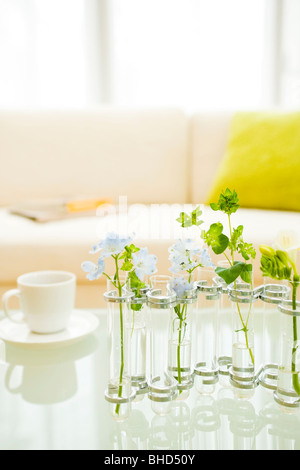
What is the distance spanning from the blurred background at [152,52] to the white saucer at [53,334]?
210 centimetres

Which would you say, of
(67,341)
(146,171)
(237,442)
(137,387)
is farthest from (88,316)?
(146,171)

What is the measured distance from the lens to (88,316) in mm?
932

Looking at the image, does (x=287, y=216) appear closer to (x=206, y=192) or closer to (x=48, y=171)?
(x=206, y=192)

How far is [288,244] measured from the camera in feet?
2.05

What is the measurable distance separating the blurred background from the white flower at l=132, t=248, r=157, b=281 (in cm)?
230

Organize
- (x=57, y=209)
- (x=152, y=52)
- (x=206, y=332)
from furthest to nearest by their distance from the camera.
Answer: (x=152, y=52), (x=57, y=209), (x=206, y=332)

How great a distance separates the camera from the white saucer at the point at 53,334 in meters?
0.80

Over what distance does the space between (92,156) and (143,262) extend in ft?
4.84

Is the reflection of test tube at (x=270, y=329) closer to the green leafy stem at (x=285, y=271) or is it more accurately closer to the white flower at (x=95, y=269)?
the green leafy stem at (x=285, y=271)

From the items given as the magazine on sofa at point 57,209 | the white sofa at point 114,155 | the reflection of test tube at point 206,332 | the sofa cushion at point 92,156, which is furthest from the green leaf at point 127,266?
the sofa cushion at point 92,156

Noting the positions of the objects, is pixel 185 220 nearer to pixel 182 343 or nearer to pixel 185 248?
pixel 185 248

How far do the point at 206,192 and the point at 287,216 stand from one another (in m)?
0.41

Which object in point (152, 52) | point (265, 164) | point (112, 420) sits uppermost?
point (152, 52)

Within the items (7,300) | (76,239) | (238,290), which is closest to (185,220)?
(238,290)
